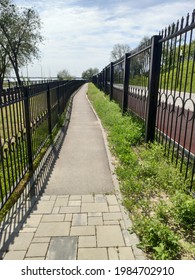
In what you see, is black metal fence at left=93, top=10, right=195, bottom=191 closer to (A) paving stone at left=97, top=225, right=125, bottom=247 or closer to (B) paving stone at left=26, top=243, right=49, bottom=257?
(A) paving stone at left=97, top=225, right=125, bottom=247

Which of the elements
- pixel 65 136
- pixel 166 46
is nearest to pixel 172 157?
pixel 166 46

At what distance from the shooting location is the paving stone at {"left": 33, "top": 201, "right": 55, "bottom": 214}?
338 cm

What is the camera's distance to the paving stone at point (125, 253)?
2.49 m

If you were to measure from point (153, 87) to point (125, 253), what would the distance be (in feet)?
12.0

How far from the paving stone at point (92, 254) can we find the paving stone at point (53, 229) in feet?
1.22

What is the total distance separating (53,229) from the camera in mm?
2971

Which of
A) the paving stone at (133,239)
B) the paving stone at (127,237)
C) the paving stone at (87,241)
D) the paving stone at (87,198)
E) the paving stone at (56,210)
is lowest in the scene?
the paving stone at (87,198)

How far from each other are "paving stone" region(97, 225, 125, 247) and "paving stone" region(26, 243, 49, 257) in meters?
0.58

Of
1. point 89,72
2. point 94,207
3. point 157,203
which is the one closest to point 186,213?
point 157,203

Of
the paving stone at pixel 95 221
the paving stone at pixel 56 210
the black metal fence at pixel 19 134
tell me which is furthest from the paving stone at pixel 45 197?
the paving stone at pixel 95 221

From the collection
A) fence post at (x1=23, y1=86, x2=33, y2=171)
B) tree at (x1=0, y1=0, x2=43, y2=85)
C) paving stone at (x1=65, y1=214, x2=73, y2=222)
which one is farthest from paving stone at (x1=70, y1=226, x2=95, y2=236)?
tree at (x1=0, y1=0, x2=43, y2=85)

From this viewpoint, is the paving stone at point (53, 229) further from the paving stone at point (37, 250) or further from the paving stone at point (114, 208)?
the paving stone at point (114, 208)

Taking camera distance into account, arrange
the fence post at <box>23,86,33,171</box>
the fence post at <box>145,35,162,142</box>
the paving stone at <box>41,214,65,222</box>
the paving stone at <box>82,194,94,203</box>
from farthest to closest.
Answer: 1. the fence post at <box>145,35,162,142</box>
2. the fence post at <box>23,86,33,171</box>
3. the paving stone at <box>82,194,94,203</box>
4. the paving stone at <box>41,214,65,222</box>

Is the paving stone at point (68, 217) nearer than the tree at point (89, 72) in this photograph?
Yes
